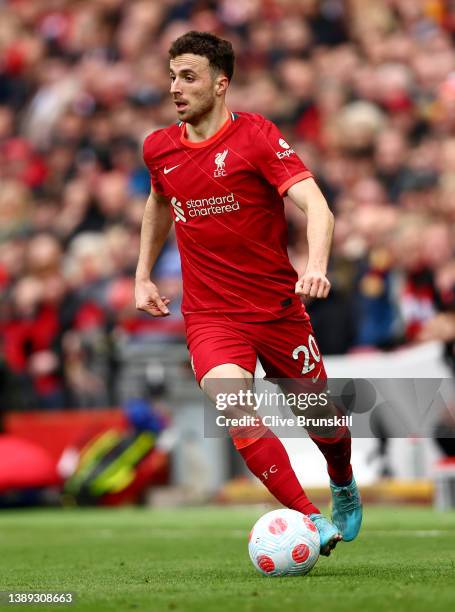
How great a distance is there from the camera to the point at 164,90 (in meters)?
18.2

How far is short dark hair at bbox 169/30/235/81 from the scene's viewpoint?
6.85 meters

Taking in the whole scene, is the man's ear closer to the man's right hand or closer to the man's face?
the man's face

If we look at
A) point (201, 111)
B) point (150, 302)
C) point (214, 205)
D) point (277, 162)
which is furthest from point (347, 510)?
point (201, 111)

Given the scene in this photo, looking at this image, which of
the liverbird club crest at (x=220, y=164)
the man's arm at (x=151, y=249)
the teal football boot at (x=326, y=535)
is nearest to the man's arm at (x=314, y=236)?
the liverbird club crest at (x=220, y=164)

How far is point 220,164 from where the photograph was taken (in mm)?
6801

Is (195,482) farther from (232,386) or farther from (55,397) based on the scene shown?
(232,386)

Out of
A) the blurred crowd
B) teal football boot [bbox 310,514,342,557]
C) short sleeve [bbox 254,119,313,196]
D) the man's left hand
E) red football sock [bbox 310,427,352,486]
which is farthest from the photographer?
the blurred crowd

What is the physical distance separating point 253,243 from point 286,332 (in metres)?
0.46

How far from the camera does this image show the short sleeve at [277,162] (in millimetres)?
6613

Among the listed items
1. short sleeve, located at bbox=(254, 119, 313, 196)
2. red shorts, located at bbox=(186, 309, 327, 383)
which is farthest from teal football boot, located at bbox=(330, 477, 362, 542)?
short sleeve, located at bbox=(254, 119, 313, 196)

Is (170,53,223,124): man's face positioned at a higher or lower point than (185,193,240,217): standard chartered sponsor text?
higher

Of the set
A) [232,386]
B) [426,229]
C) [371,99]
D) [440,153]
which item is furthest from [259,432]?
[371,99]

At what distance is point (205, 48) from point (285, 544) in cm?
242

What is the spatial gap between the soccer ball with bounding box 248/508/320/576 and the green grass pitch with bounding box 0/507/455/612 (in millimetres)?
73
